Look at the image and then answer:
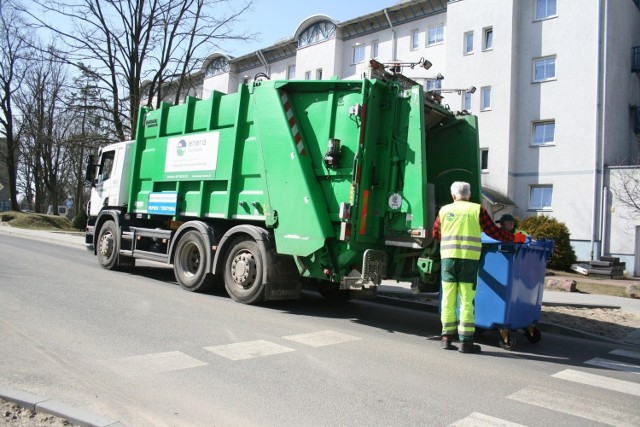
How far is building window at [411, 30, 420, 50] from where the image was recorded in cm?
2881

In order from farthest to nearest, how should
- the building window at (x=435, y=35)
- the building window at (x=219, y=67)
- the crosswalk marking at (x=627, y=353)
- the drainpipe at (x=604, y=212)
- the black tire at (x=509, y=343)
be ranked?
the building window at (x=219, y=67) < the building window at (x=435, y=35) < the drainpipe at (x=604, y=212) < the crosswalk marking at (x=627, y=353) < the black tire at (x=509, y=343)

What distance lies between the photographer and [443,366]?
5.15 meters

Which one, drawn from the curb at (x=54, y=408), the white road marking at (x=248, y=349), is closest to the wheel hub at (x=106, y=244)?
the white road marking at (x=248, y=349)

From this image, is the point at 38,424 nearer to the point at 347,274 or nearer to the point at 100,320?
the point at 100,320

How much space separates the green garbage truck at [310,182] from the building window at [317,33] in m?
24.7

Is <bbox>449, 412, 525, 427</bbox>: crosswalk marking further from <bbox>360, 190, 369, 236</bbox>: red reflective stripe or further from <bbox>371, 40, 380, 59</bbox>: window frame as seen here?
<bbox>371, 40, 380, 59</bbox>: window frame

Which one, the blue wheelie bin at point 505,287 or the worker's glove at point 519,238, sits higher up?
the worker's glove at point 519,238

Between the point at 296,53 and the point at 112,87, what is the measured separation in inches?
581

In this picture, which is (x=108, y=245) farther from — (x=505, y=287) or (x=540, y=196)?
(x=540, y=196)

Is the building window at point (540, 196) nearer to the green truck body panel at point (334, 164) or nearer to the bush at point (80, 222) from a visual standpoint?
the green truck body panel at point (334, 164)

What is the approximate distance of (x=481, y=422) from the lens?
3.67m

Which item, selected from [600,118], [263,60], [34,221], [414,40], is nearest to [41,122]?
[34,221]

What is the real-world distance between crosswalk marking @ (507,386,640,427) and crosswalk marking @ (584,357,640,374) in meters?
1.55

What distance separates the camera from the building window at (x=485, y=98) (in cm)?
2491
